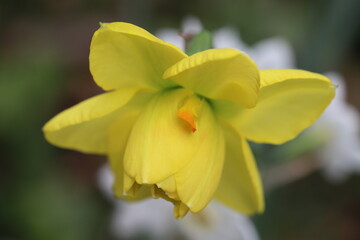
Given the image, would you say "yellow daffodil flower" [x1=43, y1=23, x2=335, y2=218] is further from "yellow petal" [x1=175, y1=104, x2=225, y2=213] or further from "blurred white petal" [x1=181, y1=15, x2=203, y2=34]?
"blurred white petal" [x1=181, y1=15, x2=203, y2=34]

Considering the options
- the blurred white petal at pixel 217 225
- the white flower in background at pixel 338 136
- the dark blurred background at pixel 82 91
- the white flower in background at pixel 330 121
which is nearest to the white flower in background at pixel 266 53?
the white flower in background at pixel 330 121

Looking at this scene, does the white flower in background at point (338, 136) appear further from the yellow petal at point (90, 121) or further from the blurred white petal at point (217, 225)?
the yellow petal at point (90, 121)

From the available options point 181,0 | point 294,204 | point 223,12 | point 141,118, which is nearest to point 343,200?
point 294,204

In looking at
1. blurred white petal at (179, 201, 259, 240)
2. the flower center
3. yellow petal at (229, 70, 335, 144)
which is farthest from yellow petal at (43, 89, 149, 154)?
blurred white petal at (179, 201, 259, 240)

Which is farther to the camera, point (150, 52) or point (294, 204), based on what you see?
point (294, 204)

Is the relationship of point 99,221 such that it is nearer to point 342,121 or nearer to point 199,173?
point 342,121

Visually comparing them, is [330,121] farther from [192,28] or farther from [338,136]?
[192,28]

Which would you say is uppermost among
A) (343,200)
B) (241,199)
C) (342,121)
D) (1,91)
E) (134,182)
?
(134,182)

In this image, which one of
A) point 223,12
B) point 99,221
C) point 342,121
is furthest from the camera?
point 223,12
